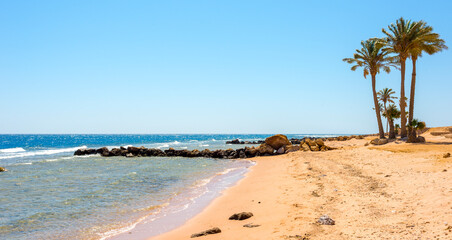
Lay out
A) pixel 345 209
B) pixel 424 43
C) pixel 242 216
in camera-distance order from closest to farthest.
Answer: pixel 345 209, pixel 242 216, pixel 424 43

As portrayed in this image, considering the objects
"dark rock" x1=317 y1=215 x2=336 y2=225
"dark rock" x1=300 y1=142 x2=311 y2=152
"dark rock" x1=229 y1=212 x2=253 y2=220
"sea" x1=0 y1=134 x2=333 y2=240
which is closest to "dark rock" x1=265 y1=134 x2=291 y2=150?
"dark rock" x1=300 y1=142 x2=311 y2=152

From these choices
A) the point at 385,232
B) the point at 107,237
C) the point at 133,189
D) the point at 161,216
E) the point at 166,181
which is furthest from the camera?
the point at 166,181

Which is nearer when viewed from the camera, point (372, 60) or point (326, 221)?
point (326, 221)

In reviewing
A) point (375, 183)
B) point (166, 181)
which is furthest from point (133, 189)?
point (375, 183)

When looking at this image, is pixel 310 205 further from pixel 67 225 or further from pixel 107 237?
pixel 67 225

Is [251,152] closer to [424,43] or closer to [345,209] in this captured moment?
[424,43]

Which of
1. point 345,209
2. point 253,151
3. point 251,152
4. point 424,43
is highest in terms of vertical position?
point 424,43

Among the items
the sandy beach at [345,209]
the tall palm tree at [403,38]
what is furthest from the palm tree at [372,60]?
the sandy beach at [345,209]

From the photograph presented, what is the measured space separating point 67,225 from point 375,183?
11336mm

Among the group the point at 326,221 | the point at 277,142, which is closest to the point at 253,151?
the point at 277,142

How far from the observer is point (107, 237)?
28.2 ft

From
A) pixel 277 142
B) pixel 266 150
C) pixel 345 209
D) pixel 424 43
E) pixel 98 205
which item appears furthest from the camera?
pixel 277 142

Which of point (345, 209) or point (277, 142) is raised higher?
point (277, 142)

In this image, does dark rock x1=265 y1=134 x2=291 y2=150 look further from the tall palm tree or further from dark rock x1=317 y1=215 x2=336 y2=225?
dark rock x1=317 y1=215 x2=336 y2=225
